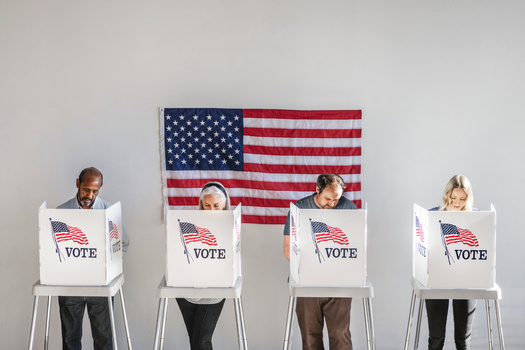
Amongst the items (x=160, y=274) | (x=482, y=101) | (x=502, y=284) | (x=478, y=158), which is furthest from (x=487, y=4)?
(x=160, y=274)

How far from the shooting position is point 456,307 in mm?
3080

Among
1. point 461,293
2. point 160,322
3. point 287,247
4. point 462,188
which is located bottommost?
point 160,322

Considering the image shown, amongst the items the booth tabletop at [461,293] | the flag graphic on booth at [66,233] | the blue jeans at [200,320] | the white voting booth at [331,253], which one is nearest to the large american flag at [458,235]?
the booth tabletop at [461,293]

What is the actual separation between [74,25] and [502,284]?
10.6 feet

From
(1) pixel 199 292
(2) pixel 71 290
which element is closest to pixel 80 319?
(2) pixel 71 290

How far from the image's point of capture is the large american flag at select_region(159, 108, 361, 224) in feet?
11.9

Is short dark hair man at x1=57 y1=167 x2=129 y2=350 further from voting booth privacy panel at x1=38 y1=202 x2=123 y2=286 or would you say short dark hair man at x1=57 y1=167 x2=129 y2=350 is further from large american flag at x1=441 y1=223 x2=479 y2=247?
large american flag at x1=441 y1=223 x2=479 y2=247

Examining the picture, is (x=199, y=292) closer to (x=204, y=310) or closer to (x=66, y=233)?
(x=204, y=310)

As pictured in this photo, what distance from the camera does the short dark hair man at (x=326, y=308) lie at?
308 centimetres

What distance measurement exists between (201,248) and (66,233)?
67cm

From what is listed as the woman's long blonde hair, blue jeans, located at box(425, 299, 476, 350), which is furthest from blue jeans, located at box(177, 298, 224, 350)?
the woman's long blonde hair

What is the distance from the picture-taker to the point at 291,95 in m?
3.62

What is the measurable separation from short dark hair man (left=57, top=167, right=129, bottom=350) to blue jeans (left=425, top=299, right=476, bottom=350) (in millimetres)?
1777

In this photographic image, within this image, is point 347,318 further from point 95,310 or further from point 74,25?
point 74,25
